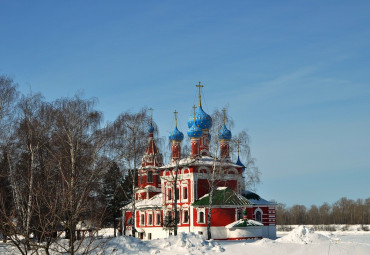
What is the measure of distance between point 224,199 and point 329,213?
62.7m

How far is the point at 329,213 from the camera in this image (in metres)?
91.3

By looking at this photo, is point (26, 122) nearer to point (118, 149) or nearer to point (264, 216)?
point (118, 149)

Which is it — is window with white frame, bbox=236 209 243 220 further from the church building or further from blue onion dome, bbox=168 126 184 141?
blue onion dome, bbox=168 126 184 141

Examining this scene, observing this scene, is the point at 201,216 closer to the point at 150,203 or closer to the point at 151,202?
the point at 150,203

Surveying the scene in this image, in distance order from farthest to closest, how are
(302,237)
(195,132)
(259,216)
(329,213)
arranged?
(329,213)
(195,132)
(259,216)
(302,237)

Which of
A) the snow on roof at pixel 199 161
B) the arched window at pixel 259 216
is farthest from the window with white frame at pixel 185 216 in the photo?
the arched window at pixel 259 216

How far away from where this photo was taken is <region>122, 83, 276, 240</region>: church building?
33.2 meters

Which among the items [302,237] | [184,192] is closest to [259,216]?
[184,192]

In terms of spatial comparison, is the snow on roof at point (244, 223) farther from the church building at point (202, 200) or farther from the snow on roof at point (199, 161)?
the snow on roof at point (199, 161)

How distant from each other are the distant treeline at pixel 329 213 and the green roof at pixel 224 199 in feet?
163

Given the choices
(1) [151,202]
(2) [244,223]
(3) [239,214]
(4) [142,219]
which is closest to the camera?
(2) [244,223]

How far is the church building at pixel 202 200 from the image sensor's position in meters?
33.2

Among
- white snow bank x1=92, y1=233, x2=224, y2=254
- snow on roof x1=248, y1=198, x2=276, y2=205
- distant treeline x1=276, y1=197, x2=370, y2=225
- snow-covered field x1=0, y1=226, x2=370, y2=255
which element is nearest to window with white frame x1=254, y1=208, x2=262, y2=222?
snow on roof x1=248, y1=198, x2=276, y2=205

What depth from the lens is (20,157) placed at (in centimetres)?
2727
